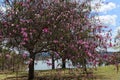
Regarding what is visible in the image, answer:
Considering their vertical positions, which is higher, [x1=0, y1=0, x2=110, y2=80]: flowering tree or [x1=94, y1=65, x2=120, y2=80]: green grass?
[x1=0, y1=0, x2=110, y2=80]: flowering tree

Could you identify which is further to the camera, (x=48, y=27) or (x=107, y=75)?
(x=107, y=75)

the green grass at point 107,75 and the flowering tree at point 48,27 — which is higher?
the flowering tree at point 48,27

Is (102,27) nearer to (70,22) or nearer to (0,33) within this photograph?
(70,22)

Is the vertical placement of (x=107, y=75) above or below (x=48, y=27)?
below

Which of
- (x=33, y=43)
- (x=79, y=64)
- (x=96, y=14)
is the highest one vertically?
(x=96, y=14)

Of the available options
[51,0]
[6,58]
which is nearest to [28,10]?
[51,0]

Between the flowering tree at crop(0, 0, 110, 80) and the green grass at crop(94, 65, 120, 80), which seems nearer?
the flowering tree at crop(0, 0, 110, 80)

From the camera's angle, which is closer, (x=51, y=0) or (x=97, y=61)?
(x=97, y=61)

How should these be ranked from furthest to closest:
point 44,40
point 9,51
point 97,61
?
point 44,40, point 9,51, point 97,61

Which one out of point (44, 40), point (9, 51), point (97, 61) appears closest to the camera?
point (97, 61)

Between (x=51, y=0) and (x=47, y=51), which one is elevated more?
(x=51, y=0)

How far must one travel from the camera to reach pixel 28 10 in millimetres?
20703

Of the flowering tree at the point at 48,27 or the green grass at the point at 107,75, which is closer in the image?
the flowering tree at the point at 48,27

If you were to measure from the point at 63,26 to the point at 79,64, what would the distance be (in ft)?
8.26
